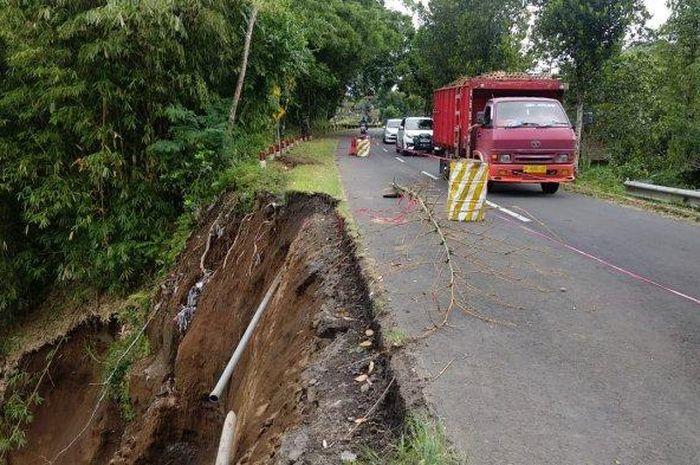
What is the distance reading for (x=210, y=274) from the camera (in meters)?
9.98

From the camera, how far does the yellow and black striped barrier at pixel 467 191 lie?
9547 millimetres

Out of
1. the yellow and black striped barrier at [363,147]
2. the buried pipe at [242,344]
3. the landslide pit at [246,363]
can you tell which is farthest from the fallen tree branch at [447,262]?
the yellow and black striped barrier at [363,147]

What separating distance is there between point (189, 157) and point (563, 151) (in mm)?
7743

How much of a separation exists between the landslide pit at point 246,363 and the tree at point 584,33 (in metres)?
10.7

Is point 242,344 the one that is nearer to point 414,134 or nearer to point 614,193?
point 614,193

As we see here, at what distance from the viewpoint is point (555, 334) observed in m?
5.22

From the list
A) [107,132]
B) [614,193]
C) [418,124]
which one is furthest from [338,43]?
[107,132]

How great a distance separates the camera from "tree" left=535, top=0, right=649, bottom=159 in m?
16.5

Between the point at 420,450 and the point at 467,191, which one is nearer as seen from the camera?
the point at 420,450

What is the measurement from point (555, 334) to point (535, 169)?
8439 mm

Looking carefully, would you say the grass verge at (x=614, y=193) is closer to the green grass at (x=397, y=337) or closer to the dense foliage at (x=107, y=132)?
the dense foliage at (x=107, y=132)

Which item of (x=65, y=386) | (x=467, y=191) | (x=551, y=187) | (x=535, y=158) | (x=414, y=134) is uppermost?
(x=535, y=158)

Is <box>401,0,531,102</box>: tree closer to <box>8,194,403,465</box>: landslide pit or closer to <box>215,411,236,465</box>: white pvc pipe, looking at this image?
<box>8,194,403,465</box>: landslide pit

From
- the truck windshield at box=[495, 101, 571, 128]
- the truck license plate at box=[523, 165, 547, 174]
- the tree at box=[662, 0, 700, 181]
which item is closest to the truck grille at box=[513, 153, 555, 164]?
→ the truck license plate at box=[523, 165, 547, 174]
